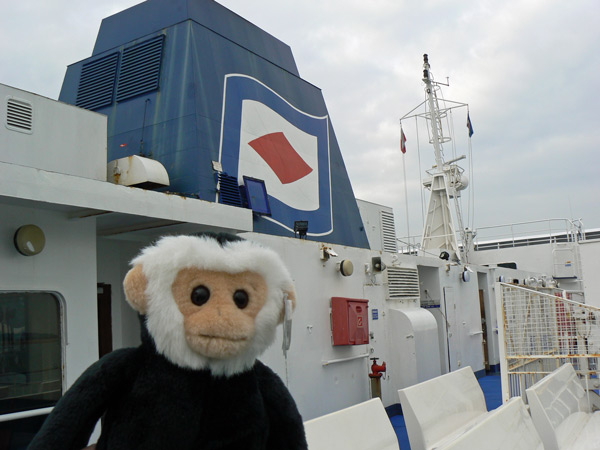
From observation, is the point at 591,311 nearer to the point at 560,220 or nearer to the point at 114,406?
the point at 114,406

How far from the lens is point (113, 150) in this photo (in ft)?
21.0

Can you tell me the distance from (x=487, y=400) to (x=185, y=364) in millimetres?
8139

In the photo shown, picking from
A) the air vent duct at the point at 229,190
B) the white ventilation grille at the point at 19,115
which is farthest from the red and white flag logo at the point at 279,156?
the white ventilation grille at the point at 19,115

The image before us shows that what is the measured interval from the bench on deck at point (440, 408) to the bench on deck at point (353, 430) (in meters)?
0.27

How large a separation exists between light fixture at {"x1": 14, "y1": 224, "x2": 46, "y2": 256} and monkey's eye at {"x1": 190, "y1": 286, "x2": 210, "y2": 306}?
2438mm

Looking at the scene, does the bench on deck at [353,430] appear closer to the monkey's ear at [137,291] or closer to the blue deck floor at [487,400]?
the monkey's ear at [137,291]

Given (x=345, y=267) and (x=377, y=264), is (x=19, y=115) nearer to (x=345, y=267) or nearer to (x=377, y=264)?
(x=345, y=267)

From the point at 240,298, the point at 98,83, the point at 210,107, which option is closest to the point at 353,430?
the point at 240,298

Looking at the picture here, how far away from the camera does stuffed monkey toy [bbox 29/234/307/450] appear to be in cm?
177

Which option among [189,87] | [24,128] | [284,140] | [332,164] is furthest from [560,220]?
[24,128]

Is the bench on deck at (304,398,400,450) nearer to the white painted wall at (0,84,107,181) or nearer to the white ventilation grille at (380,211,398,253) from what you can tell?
the white painted wall at (0,84,107,181)

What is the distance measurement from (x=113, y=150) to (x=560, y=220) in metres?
14.9

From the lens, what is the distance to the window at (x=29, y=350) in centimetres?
377

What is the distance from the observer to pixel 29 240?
12.6 feet
